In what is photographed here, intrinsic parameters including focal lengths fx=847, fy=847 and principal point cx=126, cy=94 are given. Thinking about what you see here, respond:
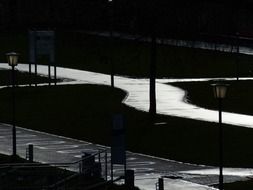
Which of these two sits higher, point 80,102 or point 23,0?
point 23,0

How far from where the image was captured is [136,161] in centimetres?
2995

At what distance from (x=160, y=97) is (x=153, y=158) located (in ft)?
58.0

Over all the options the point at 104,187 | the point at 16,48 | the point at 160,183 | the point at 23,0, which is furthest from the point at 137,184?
the point at 16,48

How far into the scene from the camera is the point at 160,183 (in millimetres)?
21734

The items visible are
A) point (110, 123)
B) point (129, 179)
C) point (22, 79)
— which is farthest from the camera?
point (22, 79)

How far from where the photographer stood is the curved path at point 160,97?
127ft

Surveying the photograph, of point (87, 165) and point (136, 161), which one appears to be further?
point (136, 161)

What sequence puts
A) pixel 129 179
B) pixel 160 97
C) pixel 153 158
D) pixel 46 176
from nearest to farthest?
pixel 129 179 → pixel 46 176 → pixel 153 158 → pixel 160 97

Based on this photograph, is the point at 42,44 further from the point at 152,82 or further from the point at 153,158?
the point at 153,158

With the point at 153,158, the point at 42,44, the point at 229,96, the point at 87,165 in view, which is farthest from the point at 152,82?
the point at 42,44

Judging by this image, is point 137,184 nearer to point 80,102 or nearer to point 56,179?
point 56,179

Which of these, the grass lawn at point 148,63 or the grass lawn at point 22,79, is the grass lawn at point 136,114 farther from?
the grass lawn at point 22,79

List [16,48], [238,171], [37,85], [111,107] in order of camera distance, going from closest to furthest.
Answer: [238,171] < [111,107] < [37,85] < [16,48]

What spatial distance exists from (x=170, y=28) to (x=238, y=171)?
1147cm
